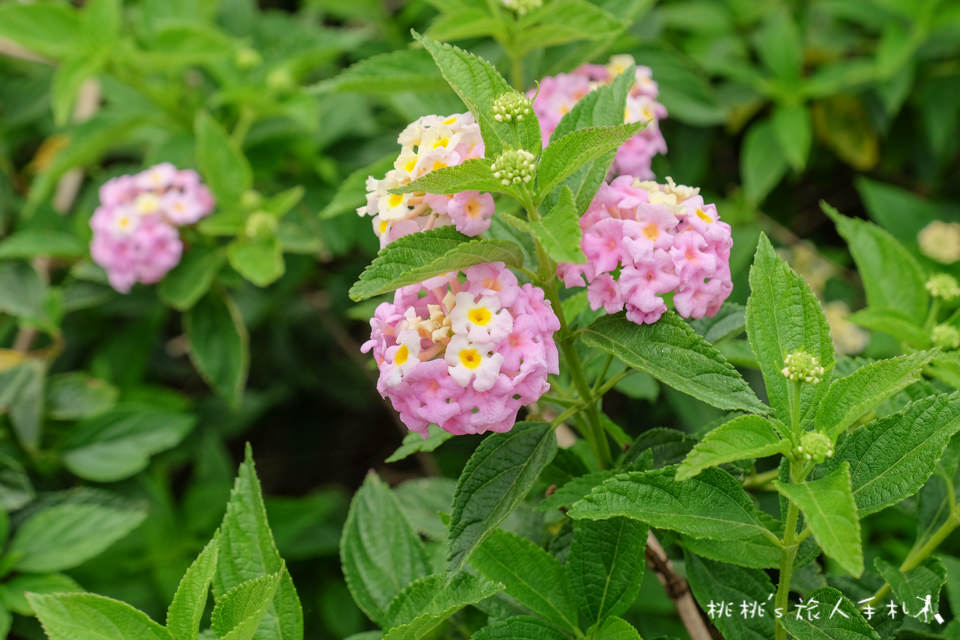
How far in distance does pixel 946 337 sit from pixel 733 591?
569mm

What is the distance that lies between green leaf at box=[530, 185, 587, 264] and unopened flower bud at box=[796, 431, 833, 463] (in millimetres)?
347

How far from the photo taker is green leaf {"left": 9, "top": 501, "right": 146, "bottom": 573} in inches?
71.3

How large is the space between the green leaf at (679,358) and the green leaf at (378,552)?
1.74 ft

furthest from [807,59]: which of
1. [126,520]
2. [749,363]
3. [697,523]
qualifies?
[126,520]

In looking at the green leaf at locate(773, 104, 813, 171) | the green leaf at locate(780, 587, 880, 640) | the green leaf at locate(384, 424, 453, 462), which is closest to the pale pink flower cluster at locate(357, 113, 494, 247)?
the green leaf at locate(384, 424, 453, 462)

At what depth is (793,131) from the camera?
257 cm

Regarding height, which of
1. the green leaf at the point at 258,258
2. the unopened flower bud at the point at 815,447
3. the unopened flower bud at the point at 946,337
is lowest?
the green leaf at the point at 258,258

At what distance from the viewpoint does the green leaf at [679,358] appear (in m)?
1.07

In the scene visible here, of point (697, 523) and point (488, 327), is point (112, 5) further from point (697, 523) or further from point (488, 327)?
point (697, 523)

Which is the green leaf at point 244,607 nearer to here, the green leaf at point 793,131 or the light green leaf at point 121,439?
the light green leaf at point 121,439

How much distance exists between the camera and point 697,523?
114cm

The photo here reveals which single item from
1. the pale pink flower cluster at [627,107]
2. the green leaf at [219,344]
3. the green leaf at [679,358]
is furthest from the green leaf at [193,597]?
the green leaf at [219,344]

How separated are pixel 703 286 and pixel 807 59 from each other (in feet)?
6.44

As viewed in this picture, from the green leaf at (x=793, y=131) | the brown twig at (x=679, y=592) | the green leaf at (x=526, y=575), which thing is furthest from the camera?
the green leaf at (x=793, y=131)
